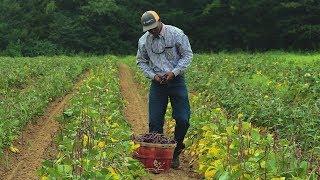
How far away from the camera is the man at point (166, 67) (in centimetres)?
717

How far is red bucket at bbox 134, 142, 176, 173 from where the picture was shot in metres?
6.86

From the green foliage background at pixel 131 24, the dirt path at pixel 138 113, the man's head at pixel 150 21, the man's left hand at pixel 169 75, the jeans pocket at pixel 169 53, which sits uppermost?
the man's head at pixel 150 21

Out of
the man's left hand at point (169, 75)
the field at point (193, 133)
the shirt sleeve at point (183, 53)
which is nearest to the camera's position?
the field at point (193, 133)

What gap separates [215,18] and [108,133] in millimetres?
41026

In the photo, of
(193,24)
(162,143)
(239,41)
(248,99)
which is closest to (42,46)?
(193,24)

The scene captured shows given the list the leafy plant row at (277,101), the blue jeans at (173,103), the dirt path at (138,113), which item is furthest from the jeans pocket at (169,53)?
Answer: the leafy plant row at (277,101)

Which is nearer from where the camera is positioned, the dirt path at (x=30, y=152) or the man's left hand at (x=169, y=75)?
the man's left hand at (x=169, y=75)

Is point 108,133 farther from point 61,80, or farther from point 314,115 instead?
point 61,80

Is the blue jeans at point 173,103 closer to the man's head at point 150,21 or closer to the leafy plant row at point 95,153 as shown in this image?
the leafy plant row at point 95,153

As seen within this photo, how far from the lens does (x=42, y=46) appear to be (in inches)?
1781

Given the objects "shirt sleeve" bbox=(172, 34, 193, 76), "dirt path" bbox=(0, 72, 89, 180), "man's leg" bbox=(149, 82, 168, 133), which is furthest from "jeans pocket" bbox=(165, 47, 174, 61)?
"dirt path" bbox=(0, 72, 89, 180)

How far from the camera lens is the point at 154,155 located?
689 cm

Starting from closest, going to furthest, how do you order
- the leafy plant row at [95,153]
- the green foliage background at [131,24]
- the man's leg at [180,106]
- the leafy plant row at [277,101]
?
the leafy plant row at [95,153]
the man's leg at [180,106]
the leafy plant row at [277,101]
the green foliage background at [131,24]

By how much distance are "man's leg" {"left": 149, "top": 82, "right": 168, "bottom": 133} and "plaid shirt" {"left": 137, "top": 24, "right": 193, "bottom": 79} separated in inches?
8.3
